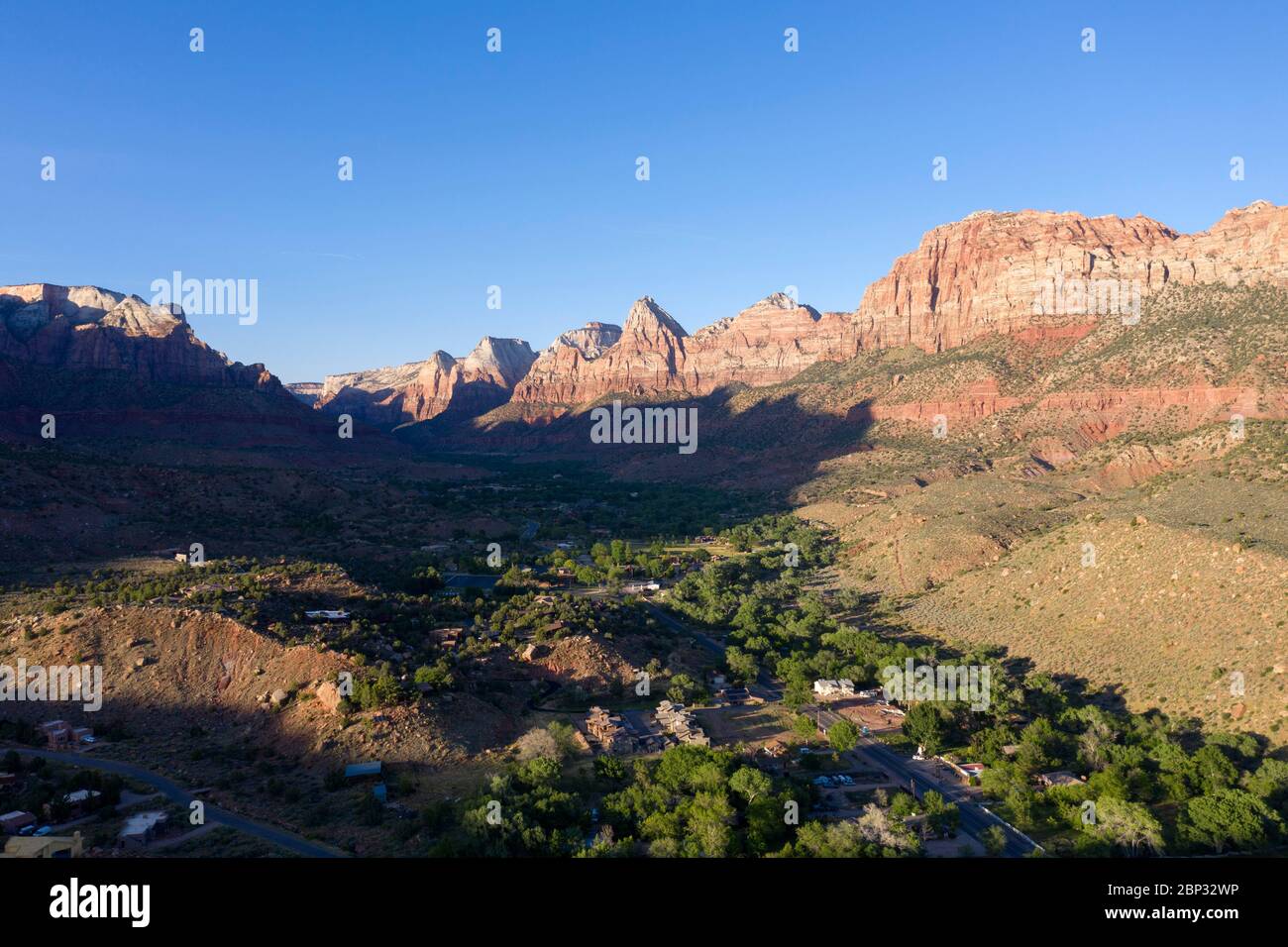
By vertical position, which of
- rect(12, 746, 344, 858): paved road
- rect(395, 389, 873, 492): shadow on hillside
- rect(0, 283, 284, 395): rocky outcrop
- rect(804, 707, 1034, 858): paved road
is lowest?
rect(804, 707, 1034, 858): paved road

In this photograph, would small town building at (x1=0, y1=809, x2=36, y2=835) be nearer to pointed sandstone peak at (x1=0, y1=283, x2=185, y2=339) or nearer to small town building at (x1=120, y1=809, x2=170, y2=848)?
small town building at (x1=120, y1=809, x2=170, y2=848)

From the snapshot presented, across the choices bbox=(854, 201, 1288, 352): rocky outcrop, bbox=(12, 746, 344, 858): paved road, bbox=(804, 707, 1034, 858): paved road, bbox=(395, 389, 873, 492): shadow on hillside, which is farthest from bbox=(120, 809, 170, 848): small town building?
bbox=(854, 201, 1288, 352): rocky outcrop

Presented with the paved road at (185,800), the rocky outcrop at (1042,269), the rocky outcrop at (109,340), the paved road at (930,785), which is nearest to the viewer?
the paved road at (185,800)

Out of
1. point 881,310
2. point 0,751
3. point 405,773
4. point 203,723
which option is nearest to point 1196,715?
point 405,773

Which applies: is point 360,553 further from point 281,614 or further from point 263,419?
point 263,419

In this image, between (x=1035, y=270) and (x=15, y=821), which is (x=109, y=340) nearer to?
(x=15, y=821)

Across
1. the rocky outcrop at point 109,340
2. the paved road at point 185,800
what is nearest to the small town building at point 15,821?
the paved road at point 185,800

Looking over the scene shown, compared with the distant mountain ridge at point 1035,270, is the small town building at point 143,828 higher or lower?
lower

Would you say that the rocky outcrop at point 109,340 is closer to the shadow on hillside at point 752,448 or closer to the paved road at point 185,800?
the shadow on hillside at point 752,448

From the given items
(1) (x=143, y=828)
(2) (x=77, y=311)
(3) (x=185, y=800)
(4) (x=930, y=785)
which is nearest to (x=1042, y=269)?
(4) (x=930, y=785)
